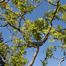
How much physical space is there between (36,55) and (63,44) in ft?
11.2

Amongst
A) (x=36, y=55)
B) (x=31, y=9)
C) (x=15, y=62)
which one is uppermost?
(x=31, y=9)

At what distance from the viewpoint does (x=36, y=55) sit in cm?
1455


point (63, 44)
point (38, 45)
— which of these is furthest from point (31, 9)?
point (63, 44)

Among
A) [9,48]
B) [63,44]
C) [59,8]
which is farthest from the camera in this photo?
[63,44]

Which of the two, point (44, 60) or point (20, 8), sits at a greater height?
point (20, 8)

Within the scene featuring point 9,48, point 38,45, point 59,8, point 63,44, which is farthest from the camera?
point 63,44

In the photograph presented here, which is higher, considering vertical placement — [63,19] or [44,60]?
[63,19]

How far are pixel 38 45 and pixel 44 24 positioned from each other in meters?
2.11

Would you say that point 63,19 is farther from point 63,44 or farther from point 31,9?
point 31,9

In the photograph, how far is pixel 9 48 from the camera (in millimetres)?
16500

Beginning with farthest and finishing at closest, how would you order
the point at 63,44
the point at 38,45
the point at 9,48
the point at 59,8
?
the point at 63,44 < the point at 9,48 < the point at 59,8 < the point at 38,45

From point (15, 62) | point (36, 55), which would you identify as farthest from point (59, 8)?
point (15, 62)

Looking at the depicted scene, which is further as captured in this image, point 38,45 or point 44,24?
point 44,24

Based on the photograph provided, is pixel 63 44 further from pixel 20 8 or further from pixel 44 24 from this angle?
pixel 20 8
